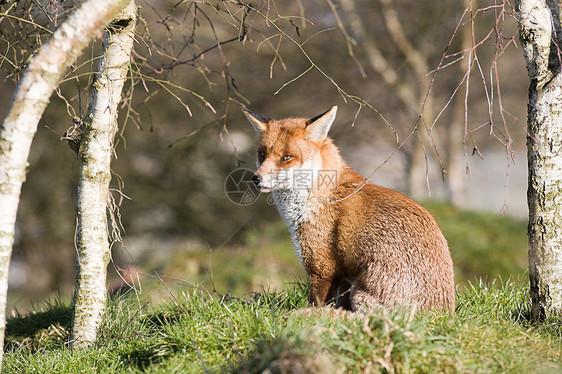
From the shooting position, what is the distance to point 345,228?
454 cm

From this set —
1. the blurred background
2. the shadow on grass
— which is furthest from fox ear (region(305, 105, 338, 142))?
the blurred background

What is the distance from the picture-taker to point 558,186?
4027 millimetres

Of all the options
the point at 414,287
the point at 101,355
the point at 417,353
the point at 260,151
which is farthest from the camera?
the point at 260,151

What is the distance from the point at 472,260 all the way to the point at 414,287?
16.3ft

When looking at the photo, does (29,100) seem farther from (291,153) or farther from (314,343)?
(291,153)

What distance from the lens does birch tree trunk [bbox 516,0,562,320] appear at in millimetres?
4016

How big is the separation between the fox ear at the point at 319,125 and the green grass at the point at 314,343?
1.52 metres

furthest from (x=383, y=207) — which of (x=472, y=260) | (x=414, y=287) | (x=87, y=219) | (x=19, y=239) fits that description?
(x=19, y=239)

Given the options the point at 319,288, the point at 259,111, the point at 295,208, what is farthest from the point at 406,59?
the point at 319,288

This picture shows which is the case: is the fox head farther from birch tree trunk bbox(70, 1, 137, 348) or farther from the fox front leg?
birch tree trunk bbox(70, 1, 137, 348)

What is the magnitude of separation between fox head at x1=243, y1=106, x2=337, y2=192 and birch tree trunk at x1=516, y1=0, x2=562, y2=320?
65.8 inches

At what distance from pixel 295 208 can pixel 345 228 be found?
0.51 metres

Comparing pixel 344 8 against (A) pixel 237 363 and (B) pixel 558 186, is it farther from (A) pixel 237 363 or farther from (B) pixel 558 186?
(A) pixel 237 363

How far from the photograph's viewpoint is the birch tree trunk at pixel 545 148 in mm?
4016
